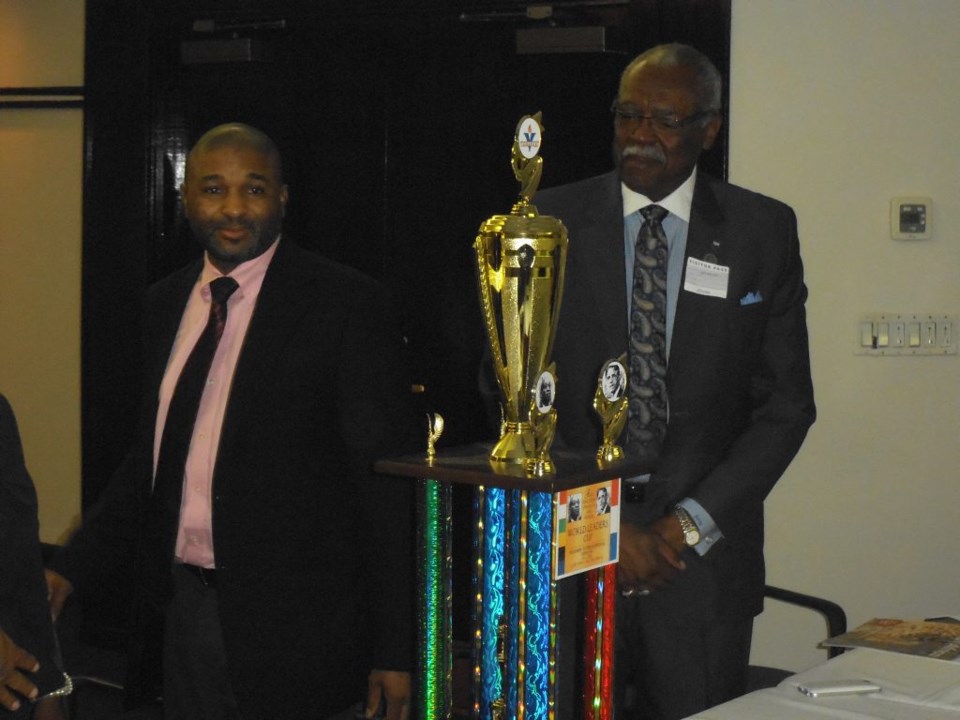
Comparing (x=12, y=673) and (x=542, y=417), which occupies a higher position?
(x=542, y=417)

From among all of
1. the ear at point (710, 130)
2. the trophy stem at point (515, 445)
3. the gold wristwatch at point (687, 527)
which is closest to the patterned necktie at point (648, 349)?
the gold wristwatch at point (687, 527)

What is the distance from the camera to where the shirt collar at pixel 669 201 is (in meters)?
2.33

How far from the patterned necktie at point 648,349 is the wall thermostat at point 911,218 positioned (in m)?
1.57

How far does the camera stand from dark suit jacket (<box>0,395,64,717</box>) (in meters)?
2.15

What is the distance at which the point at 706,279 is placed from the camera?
2.26 meters

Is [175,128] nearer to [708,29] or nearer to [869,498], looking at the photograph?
[708,29]

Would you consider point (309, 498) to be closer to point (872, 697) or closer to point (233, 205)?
point (233, 205)

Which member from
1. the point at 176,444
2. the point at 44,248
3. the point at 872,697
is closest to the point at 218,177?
the point at 176,444

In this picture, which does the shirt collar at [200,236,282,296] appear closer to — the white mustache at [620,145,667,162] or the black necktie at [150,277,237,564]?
the black necktie at [150,277,237,564]

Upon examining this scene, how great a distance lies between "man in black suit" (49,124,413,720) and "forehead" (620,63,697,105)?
588 millimetres

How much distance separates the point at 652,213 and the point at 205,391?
0.87 metres

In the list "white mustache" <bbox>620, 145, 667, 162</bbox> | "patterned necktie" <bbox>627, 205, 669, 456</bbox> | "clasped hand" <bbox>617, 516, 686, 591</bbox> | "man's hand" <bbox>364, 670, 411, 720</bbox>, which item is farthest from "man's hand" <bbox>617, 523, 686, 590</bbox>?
"white mustache" <bbox>620, 145, 667, 162</bbox>

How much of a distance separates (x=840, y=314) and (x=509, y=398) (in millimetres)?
2292

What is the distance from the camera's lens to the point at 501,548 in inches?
62.1
